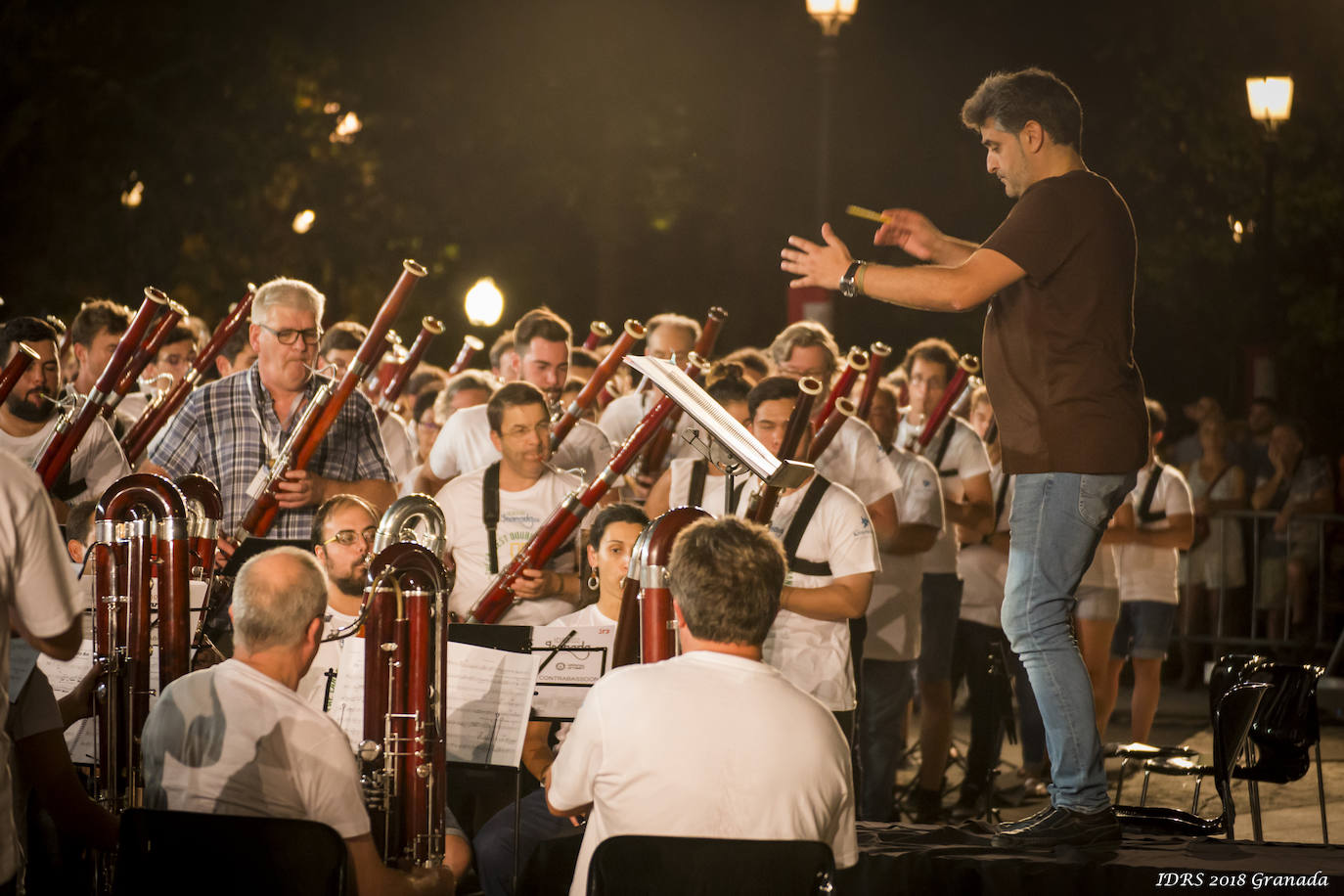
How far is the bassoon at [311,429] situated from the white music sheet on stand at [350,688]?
1.52 m

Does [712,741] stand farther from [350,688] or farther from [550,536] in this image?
[550,536]

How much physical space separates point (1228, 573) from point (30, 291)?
418 inches

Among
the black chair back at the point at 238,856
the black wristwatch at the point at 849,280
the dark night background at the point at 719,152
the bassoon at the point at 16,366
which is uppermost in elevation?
the dark night background at the point at 719,152

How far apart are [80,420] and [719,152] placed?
13287 mm

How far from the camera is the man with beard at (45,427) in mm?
5684

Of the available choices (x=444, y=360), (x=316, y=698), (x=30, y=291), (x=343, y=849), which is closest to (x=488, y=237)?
(x=444, y=360)

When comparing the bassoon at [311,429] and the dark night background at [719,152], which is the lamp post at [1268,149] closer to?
the dark night background at [719,152]

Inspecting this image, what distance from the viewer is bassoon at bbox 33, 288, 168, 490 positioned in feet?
18.2

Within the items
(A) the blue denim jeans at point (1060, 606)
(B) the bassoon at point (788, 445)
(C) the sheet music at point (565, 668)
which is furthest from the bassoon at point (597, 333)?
(A) the blue denim jeans at point (1060, 606)

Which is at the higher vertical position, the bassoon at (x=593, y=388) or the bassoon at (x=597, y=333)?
the bassoon at (x=597, y=333)

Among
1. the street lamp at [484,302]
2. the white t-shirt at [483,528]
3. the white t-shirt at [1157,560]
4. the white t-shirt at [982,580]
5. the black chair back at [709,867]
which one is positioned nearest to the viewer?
the black chair back at [709,867]

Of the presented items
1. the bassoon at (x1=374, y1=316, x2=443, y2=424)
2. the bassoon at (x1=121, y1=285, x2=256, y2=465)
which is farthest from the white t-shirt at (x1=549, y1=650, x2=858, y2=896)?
the bassoon at (x1=374, y1=316, x2=443, y2=424)

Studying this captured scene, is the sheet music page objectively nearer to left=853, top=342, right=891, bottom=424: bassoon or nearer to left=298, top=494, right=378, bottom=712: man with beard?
left=298, top=494, right=378, bottom=712: man with beard

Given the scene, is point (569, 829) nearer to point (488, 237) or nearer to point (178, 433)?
point (178, 433)
